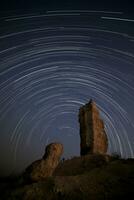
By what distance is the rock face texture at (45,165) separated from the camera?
72.5 ft

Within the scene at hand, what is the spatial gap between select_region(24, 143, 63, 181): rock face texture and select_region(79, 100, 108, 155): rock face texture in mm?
6873

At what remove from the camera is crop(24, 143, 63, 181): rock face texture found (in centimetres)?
2211

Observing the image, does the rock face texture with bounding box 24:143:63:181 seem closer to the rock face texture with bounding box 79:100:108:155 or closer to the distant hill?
the distant hill

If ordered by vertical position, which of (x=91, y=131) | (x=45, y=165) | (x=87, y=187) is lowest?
(x=87, y=187)

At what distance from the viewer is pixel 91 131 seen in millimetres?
33281

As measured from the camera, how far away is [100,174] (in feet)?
70.8

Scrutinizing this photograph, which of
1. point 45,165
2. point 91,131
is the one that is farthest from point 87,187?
point 91,131

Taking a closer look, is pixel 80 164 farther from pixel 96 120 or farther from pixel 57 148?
pixel 96 120

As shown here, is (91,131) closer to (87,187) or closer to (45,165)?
(45,165)

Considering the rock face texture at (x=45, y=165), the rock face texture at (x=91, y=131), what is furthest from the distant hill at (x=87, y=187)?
the rock face texture at (x=91, y=131)

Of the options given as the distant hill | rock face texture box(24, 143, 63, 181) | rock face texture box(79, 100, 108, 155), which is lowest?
the distant hill

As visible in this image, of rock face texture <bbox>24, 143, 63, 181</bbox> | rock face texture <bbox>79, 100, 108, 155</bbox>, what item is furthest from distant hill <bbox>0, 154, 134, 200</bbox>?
rock face texture <bbox>79, 100, 108, 155</bbox>

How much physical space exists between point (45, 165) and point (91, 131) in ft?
38.5

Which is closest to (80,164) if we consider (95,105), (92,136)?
(92,136)
